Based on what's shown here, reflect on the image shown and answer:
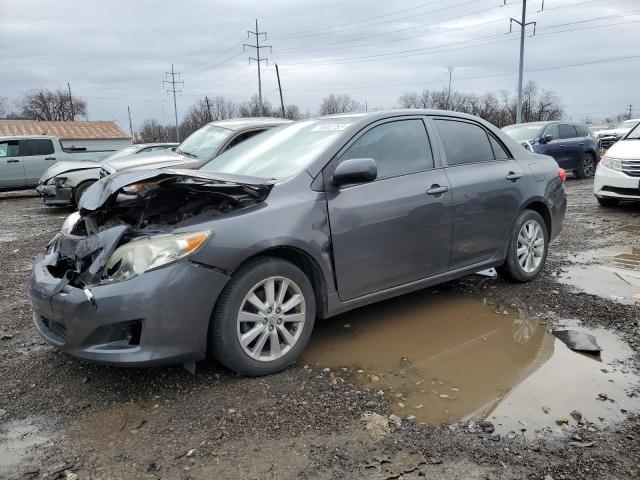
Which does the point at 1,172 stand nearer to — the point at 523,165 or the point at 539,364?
the point at 523,165

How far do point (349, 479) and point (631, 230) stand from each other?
712cm

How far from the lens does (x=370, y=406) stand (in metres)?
2.98

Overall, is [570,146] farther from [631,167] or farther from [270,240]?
[270,240]

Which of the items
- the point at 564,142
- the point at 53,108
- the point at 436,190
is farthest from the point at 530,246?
the point at 53,108

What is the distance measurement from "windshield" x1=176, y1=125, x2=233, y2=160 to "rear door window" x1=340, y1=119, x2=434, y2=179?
4.15 meters

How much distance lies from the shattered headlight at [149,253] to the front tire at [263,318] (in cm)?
33

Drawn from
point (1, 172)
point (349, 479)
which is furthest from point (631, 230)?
point (1, 172)

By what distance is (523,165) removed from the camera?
16.4 ft

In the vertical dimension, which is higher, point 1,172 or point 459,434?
point 1,172

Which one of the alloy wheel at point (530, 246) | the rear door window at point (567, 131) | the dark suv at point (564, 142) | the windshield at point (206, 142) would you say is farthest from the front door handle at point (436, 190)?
the rear door window at point (567, 131)

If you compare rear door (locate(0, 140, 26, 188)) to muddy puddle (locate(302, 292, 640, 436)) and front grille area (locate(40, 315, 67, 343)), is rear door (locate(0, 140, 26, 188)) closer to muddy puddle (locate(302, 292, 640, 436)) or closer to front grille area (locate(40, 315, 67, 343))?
front grille area (locate(40, 315, 67, 343))

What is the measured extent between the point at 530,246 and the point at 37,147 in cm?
1480

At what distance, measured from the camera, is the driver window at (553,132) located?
587 inches

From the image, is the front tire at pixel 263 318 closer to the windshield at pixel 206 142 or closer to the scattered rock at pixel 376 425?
the scattered rock at pixel 376 425
